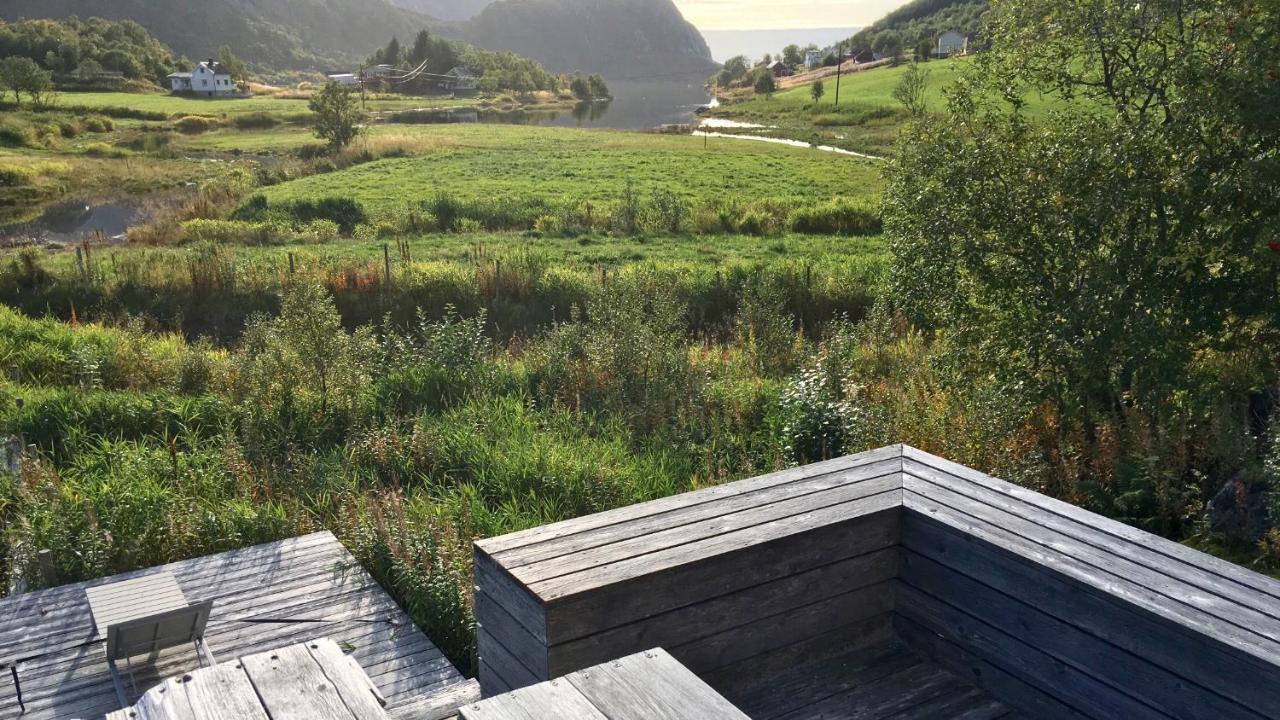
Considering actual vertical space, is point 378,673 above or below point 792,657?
below

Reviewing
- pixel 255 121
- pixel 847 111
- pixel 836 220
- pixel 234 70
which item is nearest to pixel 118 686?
pixel 836 220

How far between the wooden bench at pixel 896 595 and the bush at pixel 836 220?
2179cm

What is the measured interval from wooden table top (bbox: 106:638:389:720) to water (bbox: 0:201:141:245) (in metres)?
27.6

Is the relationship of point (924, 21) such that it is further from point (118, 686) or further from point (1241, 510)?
point (118, 686)

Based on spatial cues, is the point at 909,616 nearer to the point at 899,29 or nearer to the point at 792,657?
the point at 792,657

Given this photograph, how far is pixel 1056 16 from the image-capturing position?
7977mm

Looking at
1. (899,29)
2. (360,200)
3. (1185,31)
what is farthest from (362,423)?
(899,29)

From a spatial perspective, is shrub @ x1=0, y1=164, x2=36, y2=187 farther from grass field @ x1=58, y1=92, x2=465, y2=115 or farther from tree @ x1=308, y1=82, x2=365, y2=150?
grass field @ x1=58, y1=92, x2=465, y2=115

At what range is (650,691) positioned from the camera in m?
2.25

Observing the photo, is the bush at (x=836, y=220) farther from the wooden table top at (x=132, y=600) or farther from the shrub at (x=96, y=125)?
the shrub at (x=96, y=125)

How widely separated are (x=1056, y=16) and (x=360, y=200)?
24224 mm

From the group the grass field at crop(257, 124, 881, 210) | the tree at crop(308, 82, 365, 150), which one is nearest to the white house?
the grass field at crop(257, 124, 881, 210)

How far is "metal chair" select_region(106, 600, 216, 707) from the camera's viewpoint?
4.53 meters

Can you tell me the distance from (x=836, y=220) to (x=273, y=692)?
80.1ft
